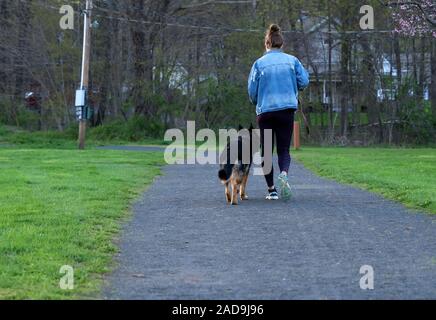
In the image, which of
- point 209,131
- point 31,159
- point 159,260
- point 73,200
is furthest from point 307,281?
point 209,131

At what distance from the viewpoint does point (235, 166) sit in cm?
1135

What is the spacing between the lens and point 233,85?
136 ft

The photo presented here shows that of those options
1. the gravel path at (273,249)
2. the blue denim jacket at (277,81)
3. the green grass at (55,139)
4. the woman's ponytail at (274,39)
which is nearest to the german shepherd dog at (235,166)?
the gravel path at (273,249)

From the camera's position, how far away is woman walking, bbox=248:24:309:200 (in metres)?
11.1

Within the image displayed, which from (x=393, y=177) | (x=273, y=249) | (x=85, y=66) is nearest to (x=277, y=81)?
(x=273, y=249)

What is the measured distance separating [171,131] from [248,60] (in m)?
4.85

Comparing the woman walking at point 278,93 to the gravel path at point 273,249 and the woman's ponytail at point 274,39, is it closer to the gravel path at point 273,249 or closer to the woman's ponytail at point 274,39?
the woman's ponytail at point 274,39

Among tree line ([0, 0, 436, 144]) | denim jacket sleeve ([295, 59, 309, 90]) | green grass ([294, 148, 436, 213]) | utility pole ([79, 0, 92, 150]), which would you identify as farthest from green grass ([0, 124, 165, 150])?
denim jacket sleeve ([295, 59, 309, 90])

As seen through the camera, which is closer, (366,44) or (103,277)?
(103,277)

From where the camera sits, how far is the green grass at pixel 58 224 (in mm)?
6102

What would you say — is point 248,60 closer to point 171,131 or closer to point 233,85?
point 233,85

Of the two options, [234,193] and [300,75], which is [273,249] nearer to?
[234,193]

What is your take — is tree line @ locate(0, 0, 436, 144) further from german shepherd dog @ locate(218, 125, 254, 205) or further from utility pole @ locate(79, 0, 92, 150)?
german shepherd dog @ locate(218, 125, 254, 205)

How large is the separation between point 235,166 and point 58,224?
122 inches
